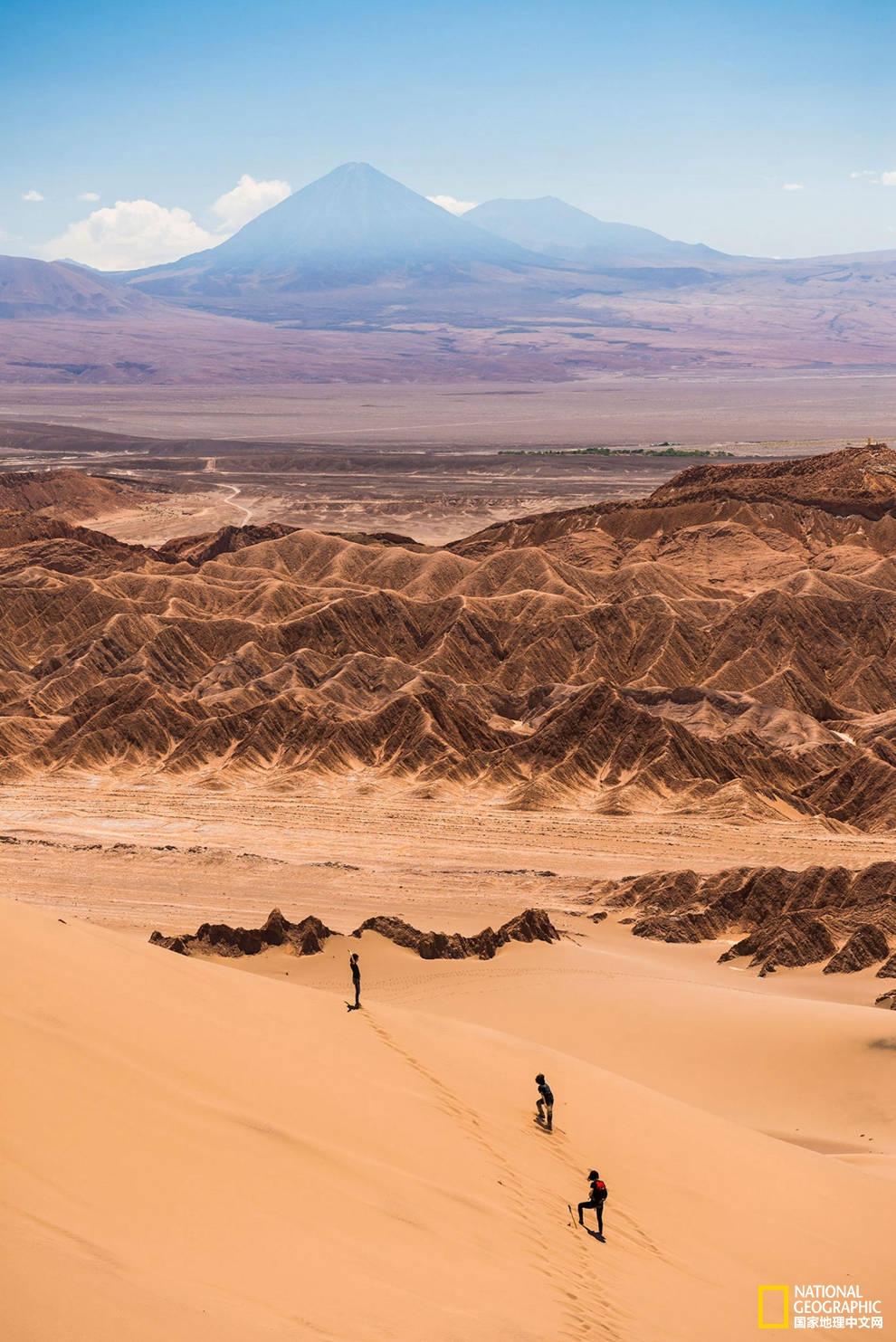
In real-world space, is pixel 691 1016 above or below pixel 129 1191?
below

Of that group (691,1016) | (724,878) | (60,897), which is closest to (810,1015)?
(691,1016)

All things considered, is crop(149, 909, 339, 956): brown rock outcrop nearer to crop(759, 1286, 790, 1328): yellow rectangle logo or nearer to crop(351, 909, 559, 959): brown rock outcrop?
crop(351, 909, 559, 959): brown rock outcrop

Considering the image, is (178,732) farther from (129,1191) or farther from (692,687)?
(129,1191)

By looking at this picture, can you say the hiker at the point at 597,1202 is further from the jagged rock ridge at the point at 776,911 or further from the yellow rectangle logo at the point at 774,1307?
the jagged rock ridge at the point at 776,911

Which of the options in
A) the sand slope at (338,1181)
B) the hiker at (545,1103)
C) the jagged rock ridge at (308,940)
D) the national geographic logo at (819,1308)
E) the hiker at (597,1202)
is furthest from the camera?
the jagged rock ridge at (308,940)

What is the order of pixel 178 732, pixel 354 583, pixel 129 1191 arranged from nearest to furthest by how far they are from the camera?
1. pixel 129 1191
2. pixel 178 732
3. pixel 354 583

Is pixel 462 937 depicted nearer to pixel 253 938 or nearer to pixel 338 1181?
pixel 253 938

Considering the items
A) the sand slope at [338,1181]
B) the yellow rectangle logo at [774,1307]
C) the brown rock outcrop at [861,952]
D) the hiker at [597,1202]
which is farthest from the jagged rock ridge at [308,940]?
the yellow rectangle logo at [774,1307]

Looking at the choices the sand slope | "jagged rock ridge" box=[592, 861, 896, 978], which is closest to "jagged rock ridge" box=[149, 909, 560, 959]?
"jagged rock ridge" box=[592, 861, 896, 978]
